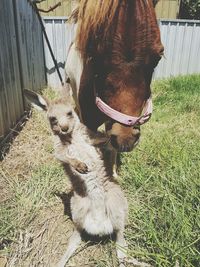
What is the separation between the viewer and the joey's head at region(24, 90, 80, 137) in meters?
1.84

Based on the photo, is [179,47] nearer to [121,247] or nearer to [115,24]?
[115,24]

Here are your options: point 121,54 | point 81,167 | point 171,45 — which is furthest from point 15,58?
point 171,45

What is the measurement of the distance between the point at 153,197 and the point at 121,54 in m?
0.99

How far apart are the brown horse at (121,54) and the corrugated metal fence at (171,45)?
14.7ft

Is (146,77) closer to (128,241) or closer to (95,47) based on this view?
(95,47)

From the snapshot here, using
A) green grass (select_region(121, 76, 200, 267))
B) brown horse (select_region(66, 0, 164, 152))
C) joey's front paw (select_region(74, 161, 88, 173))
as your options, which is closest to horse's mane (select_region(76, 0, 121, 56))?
brown horse (select_region(66, 0, 164, 152))

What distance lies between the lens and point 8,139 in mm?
3250

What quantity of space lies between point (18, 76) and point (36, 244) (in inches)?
92.4

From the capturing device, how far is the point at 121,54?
149cm

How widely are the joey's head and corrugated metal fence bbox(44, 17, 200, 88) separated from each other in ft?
13.4

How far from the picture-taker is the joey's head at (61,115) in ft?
6.05

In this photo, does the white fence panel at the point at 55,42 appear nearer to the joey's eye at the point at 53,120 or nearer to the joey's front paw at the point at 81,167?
the joey's eye at the point at 53,120

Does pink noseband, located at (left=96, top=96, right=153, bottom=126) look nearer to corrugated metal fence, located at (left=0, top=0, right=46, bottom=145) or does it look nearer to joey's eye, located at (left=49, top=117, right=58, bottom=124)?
joey's eye, located at (left=49, top=117, right=58, bottom=124)

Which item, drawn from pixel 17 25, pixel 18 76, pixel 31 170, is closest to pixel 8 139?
pixel 31 170
